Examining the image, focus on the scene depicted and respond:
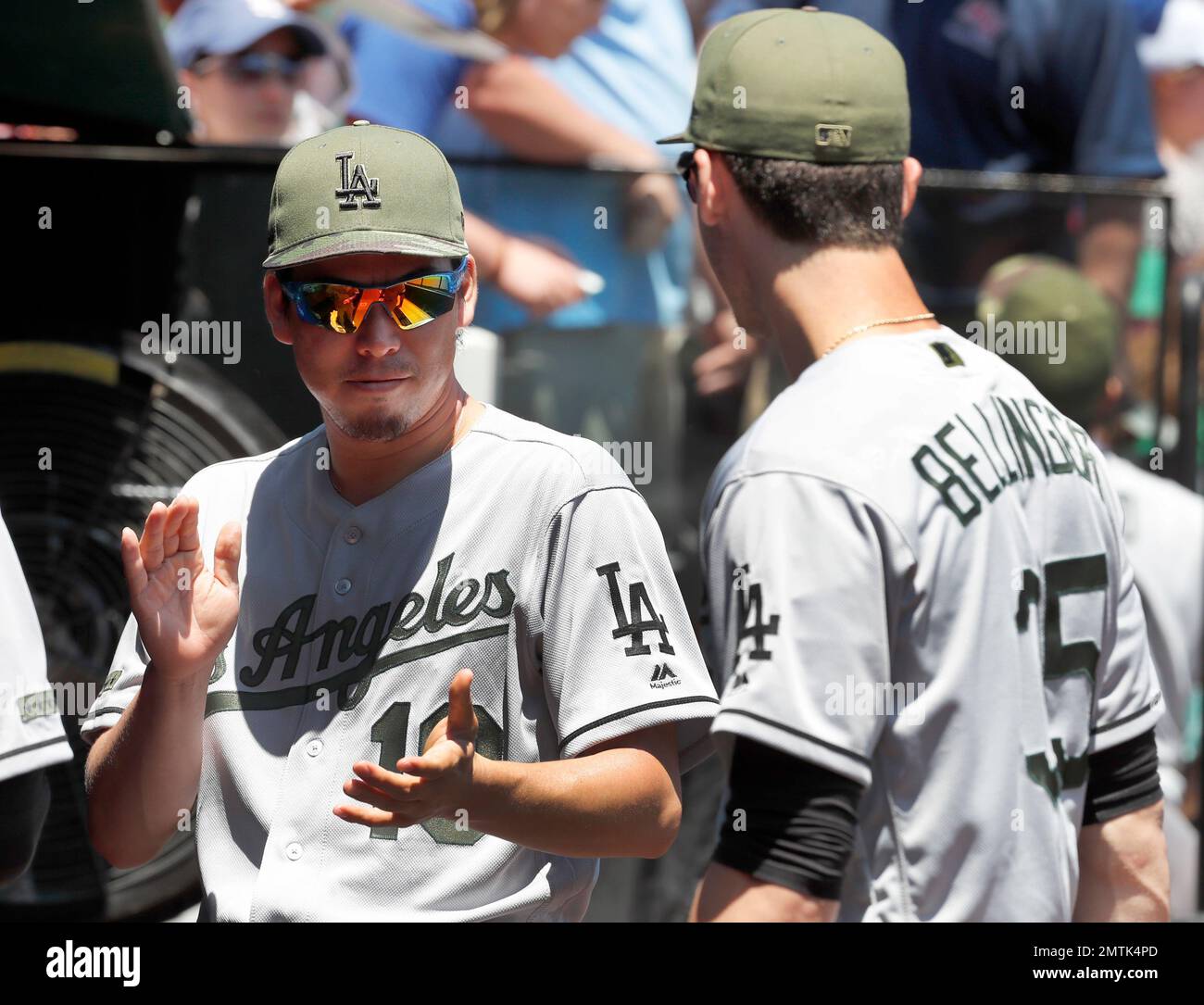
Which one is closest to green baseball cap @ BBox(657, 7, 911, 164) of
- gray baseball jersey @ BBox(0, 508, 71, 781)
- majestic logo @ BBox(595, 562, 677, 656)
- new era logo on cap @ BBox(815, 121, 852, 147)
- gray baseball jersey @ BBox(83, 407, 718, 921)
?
new era logo on cap @ BBox(815, 121, 852, 147)

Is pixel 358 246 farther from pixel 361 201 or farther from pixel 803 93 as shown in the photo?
pixel 803 93

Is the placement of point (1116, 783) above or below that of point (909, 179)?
below

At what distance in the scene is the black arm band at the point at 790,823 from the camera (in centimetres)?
168

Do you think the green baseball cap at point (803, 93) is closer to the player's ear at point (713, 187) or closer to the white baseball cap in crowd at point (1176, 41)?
Result: the player's ear at point (713, 187)

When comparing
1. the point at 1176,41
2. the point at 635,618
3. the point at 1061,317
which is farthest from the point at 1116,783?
the point at 1176,41

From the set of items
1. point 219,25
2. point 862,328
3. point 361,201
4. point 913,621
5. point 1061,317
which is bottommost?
point 913,621

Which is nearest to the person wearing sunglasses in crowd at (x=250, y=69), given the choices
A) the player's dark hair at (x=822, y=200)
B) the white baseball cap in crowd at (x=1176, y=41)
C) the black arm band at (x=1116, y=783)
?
the player's dark hair at (x=822, y=200)

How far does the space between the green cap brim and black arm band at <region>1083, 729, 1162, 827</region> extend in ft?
3.74

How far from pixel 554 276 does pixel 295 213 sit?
1.67 metres

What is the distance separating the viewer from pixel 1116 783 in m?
2.01

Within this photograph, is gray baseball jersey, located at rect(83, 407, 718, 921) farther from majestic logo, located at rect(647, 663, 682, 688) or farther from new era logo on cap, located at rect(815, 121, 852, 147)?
new era logo on cap, located at rect(815, 121, 852, 147)

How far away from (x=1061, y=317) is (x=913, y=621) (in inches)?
80.1
